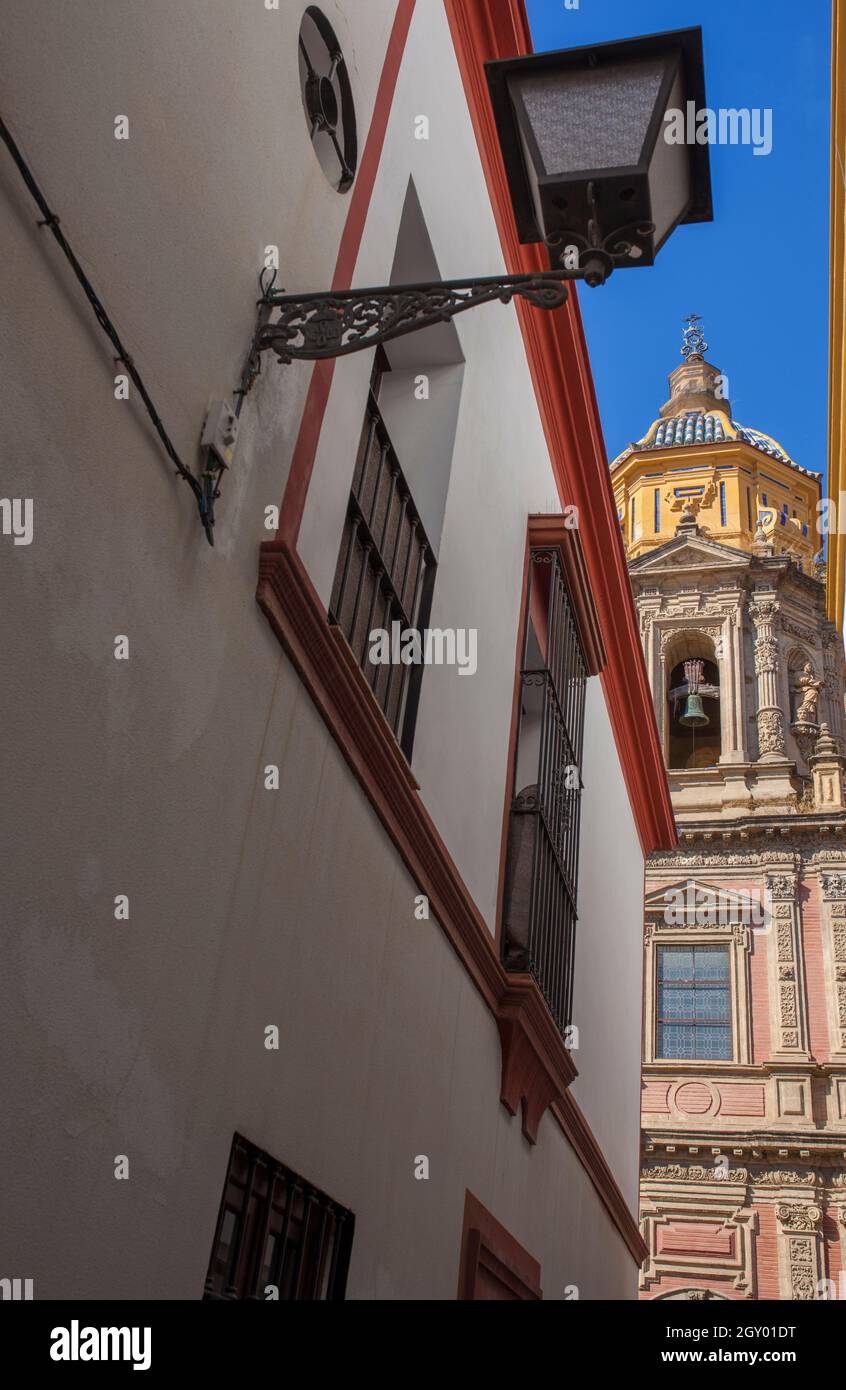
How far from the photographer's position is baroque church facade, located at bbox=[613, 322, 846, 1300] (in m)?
19.0

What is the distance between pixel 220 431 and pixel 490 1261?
406 centimetres

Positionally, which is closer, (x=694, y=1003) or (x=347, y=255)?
(x=347, y=255)

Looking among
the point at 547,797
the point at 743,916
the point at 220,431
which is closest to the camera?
the point at 220,431

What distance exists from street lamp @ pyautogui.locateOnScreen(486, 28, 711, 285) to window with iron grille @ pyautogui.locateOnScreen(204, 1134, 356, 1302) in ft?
7.97

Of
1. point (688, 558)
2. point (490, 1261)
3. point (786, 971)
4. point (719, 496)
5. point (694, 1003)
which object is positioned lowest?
point (490, 1261)

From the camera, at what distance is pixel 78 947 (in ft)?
8.63

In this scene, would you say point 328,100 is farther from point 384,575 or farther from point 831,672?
point 831,672

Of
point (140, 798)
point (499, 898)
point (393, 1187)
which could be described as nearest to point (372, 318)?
point (140, 798)

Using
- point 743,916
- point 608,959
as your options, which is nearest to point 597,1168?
point 608,959

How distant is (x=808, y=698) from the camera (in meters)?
24.2

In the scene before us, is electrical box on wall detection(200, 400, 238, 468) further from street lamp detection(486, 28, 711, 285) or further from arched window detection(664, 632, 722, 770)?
arched window detection(664, 632, 722, 770)

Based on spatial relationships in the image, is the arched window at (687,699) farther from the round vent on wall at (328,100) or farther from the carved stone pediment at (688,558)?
the round vent on wall at (328,100)

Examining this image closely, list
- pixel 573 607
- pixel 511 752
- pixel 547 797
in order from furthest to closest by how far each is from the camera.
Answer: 1. pixel 573 607
2. pixel 547 797
3. pixel 511 752
